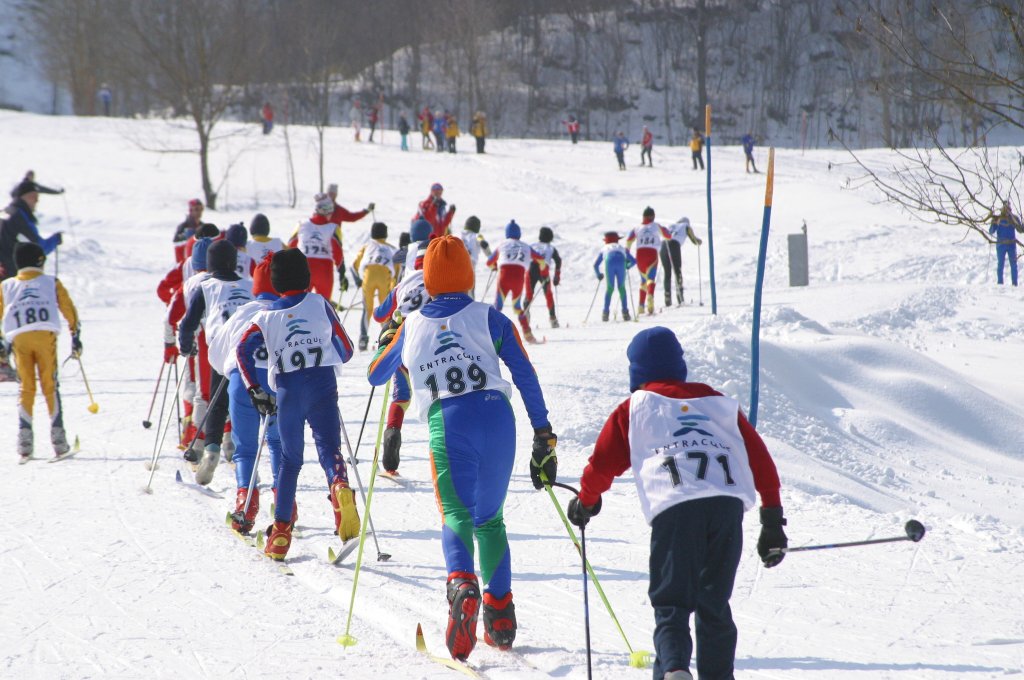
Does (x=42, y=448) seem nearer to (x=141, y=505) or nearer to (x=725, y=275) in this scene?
(x=141, y=505)

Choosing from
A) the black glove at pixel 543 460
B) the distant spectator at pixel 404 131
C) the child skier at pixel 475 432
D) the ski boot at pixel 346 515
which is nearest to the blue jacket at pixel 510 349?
the child skier at pixel 475 432

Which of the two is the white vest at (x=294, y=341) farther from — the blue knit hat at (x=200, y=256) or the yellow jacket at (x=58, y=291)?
the yellow jacket at (x=58, y=291)

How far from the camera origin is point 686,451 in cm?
364

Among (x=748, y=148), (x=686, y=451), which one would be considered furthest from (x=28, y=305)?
(x=748, y=148)

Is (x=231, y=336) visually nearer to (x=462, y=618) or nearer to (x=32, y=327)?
(x=32, y=327)

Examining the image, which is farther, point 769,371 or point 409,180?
point 409,180

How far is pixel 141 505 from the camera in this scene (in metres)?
7.20

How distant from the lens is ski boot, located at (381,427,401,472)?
7.70 m

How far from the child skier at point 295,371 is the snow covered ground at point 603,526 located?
407mm

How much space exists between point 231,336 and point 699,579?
13.4ft

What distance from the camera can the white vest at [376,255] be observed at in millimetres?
13414

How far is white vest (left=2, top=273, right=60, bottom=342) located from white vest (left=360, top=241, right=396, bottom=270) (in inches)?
203

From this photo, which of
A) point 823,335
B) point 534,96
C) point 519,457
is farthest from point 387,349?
point 534,96

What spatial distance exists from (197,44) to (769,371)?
86.0 feet
